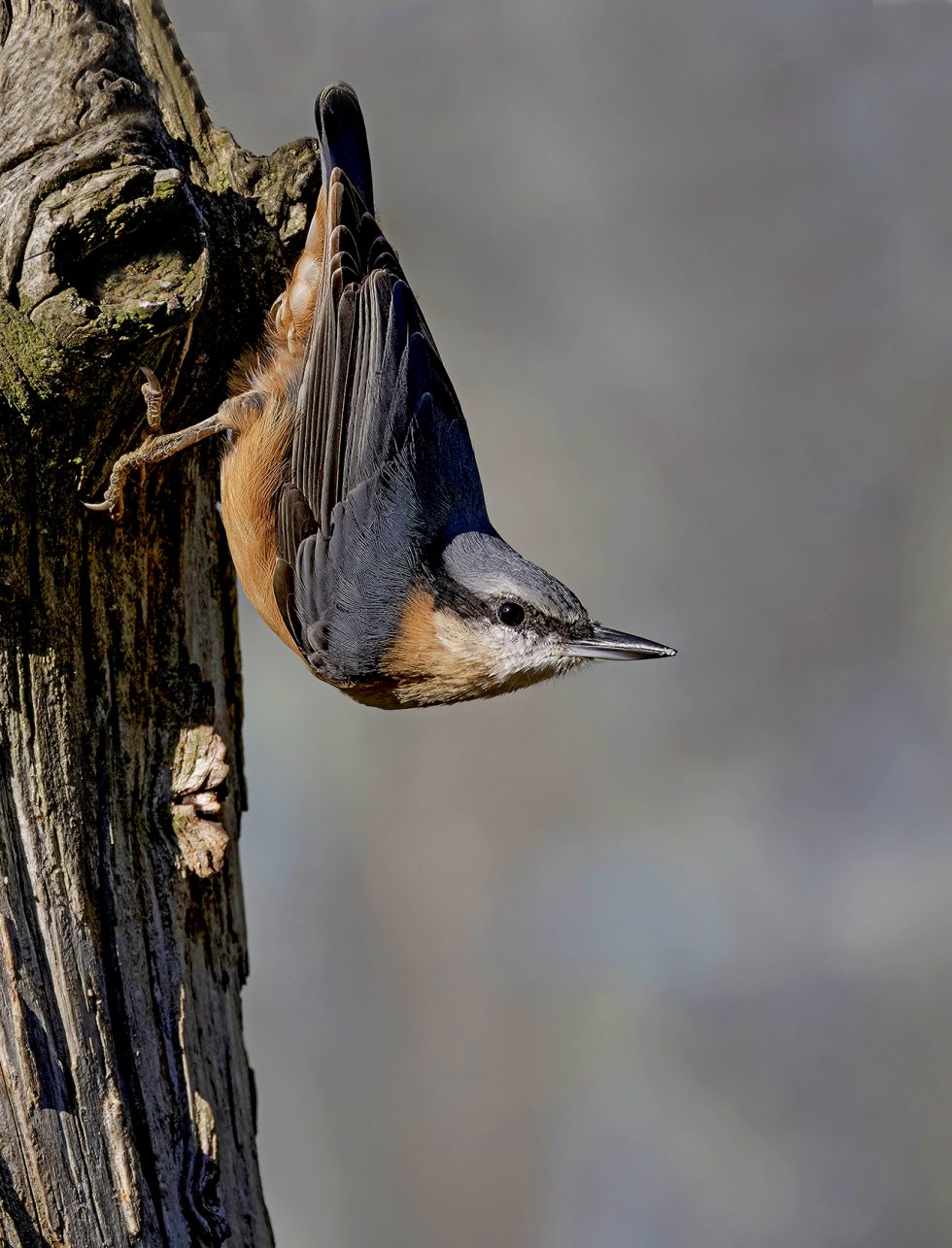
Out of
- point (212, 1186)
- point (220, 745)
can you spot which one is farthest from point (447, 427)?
point (212, 1186)

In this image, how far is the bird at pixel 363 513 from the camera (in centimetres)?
281

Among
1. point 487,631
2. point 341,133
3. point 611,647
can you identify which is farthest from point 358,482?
point 341,133

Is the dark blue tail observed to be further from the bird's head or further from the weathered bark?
the bird's head

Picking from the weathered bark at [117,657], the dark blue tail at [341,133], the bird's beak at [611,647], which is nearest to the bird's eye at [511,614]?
the bird's beak at [611,647]

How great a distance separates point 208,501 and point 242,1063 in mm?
1292

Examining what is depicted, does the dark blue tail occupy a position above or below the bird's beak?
above

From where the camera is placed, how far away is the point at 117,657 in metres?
2.52

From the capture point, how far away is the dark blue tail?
9.21 ft

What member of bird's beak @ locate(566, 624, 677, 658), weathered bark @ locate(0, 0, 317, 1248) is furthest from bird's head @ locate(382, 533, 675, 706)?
weathered bark @ locate(0, 0, 317, 1248)

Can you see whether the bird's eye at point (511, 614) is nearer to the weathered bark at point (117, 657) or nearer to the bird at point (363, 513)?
the bird at point (363, 513)

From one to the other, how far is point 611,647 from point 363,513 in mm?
660

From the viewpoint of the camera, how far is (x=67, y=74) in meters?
2.33

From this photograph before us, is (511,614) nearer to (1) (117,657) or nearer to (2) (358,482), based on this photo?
(2) (358,482)

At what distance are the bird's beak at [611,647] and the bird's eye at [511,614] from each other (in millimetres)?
130
